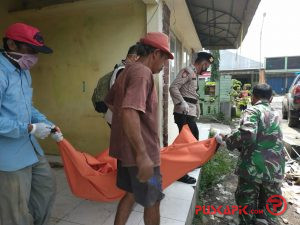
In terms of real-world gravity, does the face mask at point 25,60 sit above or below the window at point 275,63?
below

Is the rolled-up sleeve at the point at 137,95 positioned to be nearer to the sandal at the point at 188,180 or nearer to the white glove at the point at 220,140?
the white glove at the point at 220,140

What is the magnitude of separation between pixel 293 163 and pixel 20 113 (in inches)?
208

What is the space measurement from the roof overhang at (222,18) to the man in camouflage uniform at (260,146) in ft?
11.4

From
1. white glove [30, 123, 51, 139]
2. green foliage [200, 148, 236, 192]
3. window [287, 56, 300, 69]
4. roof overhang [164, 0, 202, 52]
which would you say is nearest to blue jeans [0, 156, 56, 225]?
white glove [30, 123, 51, 139]

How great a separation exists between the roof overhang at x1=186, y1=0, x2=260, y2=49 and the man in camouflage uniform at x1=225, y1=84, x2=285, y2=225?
11.4ft

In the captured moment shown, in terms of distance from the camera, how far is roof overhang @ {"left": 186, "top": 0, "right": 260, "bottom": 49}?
248 inches

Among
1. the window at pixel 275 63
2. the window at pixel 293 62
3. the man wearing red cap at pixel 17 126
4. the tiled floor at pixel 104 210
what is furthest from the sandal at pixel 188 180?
the window at pixel 293 62

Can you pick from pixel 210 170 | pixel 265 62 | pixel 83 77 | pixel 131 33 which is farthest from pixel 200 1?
pixel 265 62

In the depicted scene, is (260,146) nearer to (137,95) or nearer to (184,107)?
(184,107)

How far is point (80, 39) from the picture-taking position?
4.69 metres

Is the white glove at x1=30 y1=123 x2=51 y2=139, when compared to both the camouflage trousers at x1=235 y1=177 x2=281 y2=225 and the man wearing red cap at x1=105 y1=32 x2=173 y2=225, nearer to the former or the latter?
the man wearing red cap at x1=105 y1=32 x2=173 y2=225

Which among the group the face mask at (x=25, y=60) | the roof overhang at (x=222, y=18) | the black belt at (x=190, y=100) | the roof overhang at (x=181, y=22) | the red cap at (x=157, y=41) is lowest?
the black belt at (x=190, y=100)

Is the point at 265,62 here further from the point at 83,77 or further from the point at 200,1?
the point at 83,77

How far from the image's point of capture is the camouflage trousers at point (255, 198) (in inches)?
120
